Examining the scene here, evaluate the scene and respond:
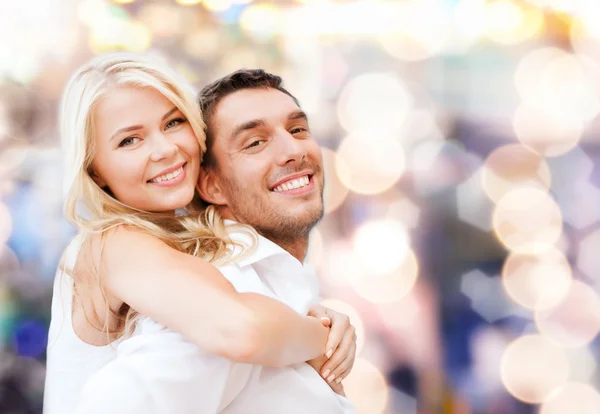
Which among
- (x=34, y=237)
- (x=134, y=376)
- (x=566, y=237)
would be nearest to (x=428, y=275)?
(x=566, y=237)

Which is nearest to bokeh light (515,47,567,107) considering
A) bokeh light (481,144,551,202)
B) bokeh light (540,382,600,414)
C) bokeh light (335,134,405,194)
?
bokeh light (481,144,551,202)

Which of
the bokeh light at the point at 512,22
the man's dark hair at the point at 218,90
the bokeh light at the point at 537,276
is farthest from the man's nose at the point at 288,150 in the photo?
the bokeh light at the point at 512,22

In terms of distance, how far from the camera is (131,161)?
→ 96cm

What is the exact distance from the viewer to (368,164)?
2002 mm

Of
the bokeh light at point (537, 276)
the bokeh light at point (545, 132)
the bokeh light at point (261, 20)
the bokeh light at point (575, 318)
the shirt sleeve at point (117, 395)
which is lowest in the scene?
the bokeh light at point (575, 318)

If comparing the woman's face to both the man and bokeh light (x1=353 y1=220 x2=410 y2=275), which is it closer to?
the man

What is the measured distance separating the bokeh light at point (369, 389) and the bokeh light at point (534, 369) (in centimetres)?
40

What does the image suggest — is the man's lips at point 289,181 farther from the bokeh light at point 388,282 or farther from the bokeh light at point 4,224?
the bokeh light at point 4,224

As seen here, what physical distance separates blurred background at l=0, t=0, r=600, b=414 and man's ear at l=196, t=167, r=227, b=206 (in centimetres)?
82

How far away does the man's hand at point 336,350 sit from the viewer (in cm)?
94

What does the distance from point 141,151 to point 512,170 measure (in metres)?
1.43

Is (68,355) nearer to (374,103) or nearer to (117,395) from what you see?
(117,395)

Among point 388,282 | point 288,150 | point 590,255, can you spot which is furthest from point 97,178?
point 590,255

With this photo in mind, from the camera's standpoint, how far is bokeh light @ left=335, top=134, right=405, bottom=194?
6.54 ft
